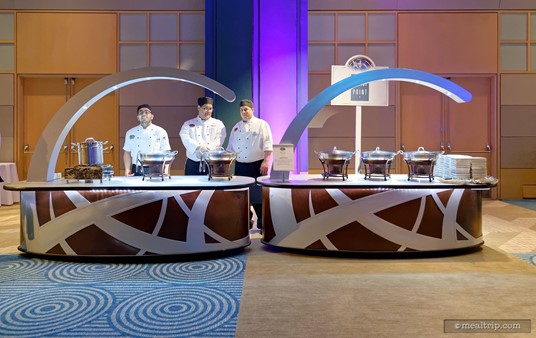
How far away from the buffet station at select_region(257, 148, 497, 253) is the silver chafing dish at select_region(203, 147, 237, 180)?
1.35ft

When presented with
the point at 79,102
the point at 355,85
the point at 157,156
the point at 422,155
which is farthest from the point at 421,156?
the point at 79,102

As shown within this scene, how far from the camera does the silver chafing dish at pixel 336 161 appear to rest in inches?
166

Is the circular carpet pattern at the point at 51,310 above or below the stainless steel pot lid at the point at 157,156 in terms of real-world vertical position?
below

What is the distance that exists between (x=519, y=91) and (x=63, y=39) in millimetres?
7686

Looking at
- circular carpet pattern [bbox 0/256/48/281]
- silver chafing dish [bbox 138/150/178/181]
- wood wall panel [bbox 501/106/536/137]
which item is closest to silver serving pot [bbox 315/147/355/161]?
silver chafing dish [bbox 138/150/178/181]

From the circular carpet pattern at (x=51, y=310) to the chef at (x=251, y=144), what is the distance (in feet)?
7.93

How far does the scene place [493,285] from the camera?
3217mm

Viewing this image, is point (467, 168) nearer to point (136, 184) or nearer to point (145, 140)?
point (136, 184)

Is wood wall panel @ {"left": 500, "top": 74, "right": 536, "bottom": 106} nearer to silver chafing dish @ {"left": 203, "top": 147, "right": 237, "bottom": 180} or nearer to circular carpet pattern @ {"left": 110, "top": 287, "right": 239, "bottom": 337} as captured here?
silver chafing dish @ {"left": 203, "top": 147, "right": 237, "bottom": 180}

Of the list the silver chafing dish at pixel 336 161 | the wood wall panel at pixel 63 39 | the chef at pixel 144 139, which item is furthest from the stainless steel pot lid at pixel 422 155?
the wood wall panel at pixel 63 39

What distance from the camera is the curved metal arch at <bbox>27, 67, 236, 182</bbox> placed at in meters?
4.08

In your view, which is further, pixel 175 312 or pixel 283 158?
pixel 283 158

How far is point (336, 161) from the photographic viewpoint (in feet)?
13.9

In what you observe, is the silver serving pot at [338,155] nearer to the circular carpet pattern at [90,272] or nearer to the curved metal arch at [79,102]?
the curved metal arch at [79,102]
